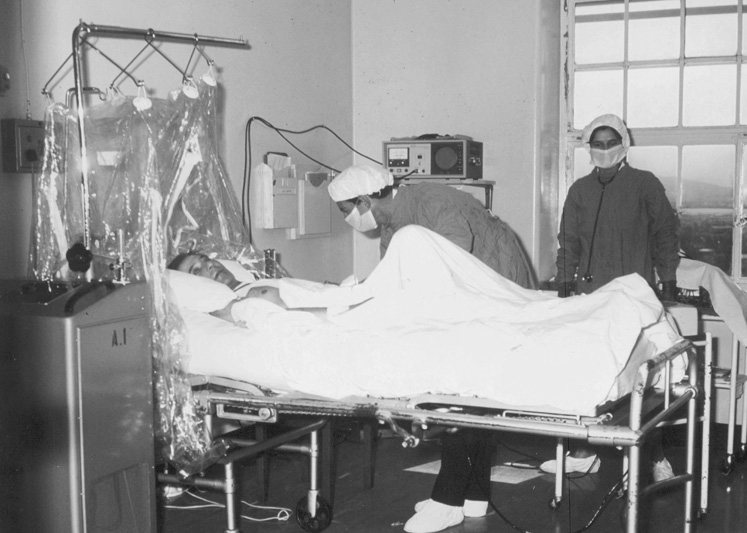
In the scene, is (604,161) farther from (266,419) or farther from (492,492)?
(266,419)

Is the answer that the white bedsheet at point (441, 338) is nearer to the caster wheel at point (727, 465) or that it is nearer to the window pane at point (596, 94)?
the caster wheel at point (727, 465)

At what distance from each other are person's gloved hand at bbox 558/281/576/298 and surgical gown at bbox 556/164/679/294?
0.05m

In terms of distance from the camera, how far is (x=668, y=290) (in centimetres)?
388

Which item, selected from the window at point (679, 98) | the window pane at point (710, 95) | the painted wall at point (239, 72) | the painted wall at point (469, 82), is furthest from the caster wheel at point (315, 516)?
the window pane at point (710, 95)

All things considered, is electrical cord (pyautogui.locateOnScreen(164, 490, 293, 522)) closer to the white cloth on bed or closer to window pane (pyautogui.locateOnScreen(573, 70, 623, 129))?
the white cloth on bed

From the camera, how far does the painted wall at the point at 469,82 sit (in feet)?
15.8

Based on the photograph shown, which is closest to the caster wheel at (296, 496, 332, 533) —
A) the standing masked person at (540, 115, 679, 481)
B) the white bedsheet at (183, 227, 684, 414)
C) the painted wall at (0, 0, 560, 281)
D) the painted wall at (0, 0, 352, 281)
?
the white bedsheet at (183, 227, 684, 414)

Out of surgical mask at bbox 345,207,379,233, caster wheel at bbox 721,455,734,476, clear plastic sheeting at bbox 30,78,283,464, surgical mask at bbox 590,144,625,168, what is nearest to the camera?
clear plastic sheeting at bbox 30,78,283,464

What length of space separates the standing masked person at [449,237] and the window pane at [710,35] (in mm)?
1960

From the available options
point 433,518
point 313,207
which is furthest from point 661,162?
point 433,518

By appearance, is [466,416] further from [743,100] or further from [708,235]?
[743,100]

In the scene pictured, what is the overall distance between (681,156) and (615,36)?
77 centimetres

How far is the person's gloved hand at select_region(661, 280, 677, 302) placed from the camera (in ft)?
12.7

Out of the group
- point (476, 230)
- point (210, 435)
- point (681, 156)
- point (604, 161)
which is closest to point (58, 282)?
point (210, 435)
